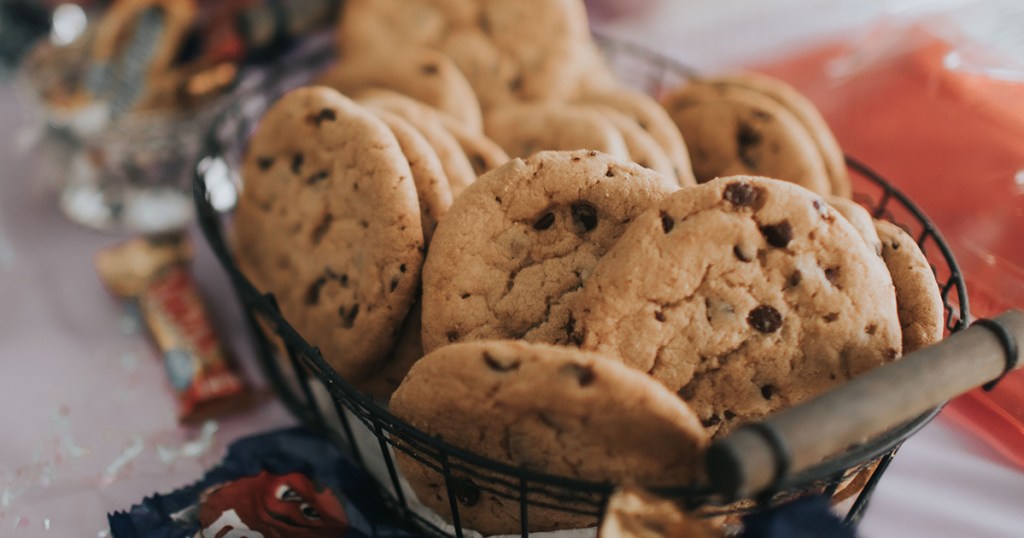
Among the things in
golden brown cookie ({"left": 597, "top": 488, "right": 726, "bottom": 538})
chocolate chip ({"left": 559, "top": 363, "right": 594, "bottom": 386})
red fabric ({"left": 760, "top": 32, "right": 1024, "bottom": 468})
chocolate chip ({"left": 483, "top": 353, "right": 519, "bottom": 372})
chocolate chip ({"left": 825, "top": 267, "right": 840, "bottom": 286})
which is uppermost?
chocolate chip ({"left": 483, "top": 353, "right": 519, "bottom": 372})

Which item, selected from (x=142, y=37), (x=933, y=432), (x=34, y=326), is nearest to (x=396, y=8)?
(x=142, y=37)

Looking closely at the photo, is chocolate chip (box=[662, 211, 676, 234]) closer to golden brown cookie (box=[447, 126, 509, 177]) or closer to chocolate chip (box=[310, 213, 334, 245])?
golden brown cookie (box=[447, 126, 509, 177])

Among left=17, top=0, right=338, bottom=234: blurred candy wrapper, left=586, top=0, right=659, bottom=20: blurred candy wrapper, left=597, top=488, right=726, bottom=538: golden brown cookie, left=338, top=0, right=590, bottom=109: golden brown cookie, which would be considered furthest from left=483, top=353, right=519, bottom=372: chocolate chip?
left=586, top=0, right=659, bottom=20: blurred candy wrapper

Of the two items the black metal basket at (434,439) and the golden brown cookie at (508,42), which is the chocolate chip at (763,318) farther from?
the golden brown cookie at (508,42)

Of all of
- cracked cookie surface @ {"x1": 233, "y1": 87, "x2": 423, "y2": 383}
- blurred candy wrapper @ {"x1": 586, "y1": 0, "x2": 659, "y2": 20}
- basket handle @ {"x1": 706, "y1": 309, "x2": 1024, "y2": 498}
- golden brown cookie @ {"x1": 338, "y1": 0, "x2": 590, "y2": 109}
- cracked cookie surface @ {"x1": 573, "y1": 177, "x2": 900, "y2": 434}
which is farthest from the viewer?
blurred candy wrapper @ {"x1": 586, "y1": 0, "x2": 659, "y2": 20}

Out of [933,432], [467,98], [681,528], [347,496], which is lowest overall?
[933,432]

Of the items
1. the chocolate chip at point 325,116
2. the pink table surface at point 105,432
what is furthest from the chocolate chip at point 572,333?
the pink table surface at point 105,432

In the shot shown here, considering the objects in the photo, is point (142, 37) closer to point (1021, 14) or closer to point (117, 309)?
point (117, 309)
